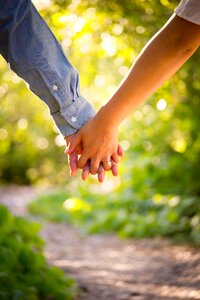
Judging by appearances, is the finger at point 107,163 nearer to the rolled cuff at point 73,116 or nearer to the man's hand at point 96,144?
the man's hand at point 96,144

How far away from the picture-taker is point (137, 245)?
5496 mm

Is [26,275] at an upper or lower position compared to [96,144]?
lower

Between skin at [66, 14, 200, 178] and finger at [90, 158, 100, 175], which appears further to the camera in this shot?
finger at [90, 158, 100, 175]

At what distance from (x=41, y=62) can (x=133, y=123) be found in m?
3.89

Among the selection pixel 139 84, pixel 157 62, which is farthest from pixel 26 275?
pixel 157 62

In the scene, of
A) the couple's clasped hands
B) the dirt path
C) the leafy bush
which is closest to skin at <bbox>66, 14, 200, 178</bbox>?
the couple's clasped hands

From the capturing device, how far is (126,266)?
4605mm

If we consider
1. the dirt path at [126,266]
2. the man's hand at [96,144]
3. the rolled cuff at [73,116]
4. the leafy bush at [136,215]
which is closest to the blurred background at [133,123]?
the leafy bush at [136,215]

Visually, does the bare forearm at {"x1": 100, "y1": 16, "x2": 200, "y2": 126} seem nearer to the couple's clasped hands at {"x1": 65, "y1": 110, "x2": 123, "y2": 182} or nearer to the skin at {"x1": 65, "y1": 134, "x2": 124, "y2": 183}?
the couple's clasped hands at {"x1": 65, "y1": 110, "x2": 123, "y2": 182}

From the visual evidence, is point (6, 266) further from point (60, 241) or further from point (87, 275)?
point (60, 241)

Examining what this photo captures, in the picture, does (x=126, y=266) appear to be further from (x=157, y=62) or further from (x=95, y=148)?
(x=157, y=62)

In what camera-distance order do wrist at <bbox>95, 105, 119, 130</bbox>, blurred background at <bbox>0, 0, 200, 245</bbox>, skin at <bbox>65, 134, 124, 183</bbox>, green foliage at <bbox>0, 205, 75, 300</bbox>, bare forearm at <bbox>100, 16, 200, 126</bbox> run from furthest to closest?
1. blurred background at <bbox>0, 0, 200, 245</bbox>
2. green foliage at <bbox>0, 205, 75, 300</bbox>
3. skin at <bbox>65, 134, 124, 183</bbox>
4. wrist at <bbox>95, 105, 119, 130</bbox>
5. bare forearm at <bbox>100, 16, 200, 126</bbox>

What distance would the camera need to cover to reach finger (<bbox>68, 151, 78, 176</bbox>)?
7.27 ft

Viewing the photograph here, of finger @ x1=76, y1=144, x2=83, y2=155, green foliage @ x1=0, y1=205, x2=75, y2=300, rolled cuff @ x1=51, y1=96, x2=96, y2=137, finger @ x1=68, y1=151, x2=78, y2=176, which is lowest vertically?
green foliage @ x1=0, y1=205, x2=75, y2=300
